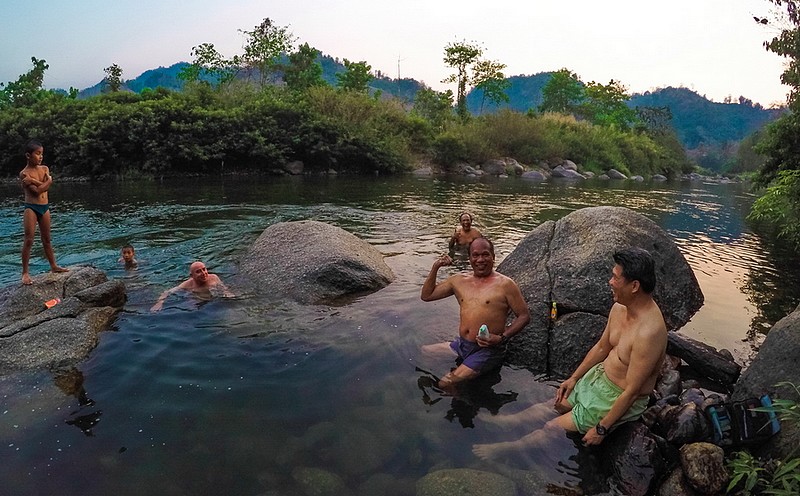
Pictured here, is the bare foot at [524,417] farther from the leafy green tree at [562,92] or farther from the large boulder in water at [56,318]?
the leafy green tree at [562,92]

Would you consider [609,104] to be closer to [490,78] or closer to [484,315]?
[490,78]

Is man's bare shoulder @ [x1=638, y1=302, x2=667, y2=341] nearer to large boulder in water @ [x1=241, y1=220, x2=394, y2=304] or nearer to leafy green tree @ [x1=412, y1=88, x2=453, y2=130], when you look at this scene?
large boulder in water @ [x1=241, y1=220, x2=394, y2=304]

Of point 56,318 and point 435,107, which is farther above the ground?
point 435,107

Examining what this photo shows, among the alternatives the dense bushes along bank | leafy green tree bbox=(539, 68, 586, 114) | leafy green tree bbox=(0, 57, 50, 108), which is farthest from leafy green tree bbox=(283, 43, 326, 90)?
leafy green tree bbox=(539, 68, 586, 114)

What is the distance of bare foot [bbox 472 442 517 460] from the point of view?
4362 mm

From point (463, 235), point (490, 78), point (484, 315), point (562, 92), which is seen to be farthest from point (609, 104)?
point (484, 315)

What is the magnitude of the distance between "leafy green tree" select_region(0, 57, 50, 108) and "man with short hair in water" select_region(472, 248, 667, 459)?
45.5 meters

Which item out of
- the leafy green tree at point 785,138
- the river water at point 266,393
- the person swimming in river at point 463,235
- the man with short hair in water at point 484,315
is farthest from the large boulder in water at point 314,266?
the leafy green tree at point 785,138

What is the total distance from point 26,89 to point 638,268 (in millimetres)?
51062

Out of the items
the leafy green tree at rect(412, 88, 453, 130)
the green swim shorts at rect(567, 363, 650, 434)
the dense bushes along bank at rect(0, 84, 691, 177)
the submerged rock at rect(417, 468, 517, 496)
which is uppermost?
the leafy green tree at rect(412, 88, 453, 130)

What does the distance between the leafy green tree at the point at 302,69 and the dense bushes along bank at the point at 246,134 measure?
10.5 m

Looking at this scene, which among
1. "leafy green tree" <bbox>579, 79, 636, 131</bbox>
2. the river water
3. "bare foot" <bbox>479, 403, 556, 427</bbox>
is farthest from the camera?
"leafy green tree" <bbox>579, 79, 636, 131</bbox>

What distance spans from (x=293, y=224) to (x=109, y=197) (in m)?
14.3

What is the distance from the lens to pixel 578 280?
21.0 feet
